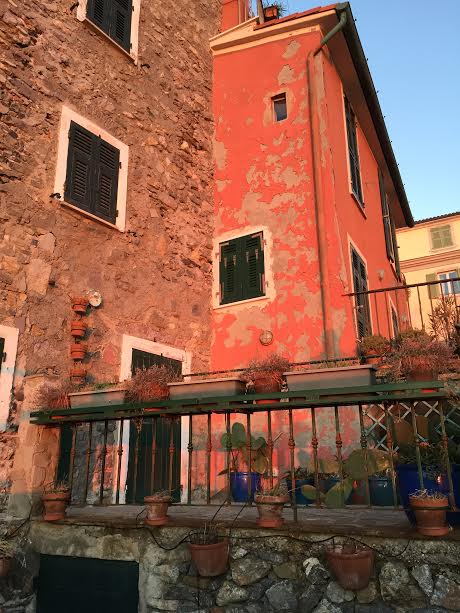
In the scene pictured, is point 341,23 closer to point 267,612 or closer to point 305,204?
point 305,204

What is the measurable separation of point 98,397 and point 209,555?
2136 mm

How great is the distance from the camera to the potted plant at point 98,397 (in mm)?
5117

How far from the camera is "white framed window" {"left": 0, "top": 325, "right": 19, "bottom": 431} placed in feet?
18.3

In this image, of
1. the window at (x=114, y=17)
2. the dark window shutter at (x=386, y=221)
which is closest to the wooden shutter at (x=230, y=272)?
the window at (x=114, y=17)

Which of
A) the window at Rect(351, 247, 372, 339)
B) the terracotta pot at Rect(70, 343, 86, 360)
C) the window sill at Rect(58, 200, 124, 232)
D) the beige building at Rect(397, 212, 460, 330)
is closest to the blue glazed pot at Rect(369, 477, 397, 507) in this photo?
the window at Rect(351, 247, 372, 339)

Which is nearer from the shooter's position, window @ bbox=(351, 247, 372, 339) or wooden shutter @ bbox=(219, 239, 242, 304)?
window @ bbox=(351, 247, 372, 339)

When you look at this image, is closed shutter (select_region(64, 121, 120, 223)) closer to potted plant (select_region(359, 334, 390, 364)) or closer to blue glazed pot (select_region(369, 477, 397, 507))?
potted plant (select_region(359, 334, 390, 364))

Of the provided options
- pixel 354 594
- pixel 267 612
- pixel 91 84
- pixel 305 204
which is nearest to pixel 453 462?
pixel 354 594

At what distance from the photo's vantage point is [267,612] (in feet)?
11.3

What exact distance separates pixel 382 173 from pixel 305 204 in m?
6.42

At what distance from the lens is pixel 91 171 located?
7391mm

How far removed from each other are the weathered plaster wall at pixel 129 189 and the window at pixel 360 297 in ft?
8.62

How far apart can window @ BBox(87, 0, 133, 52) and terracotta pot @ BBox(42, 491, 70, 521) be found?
271 inches

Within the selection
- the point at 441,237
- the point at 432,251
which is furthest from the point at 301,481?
the point at 441,237
